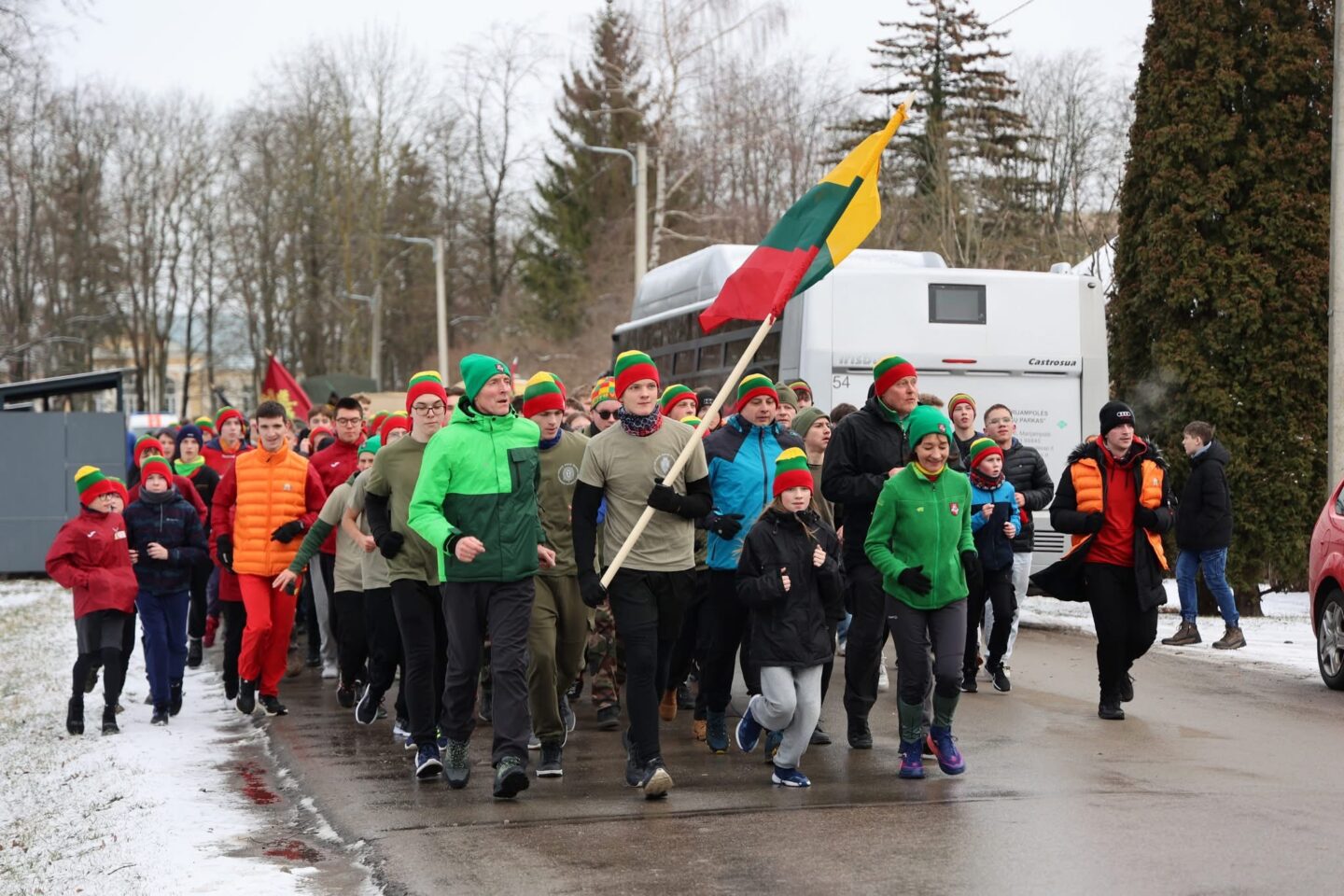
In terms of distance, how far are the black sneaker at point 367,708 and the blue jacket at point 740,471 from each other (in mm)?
2377

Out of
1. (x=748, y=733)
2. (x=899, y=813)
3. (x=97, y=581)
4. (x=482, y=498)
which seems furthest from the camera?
(x=97, y=581)

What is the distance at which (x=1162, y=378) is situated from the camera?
1814 cm

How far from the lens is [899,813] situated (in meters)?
7.40

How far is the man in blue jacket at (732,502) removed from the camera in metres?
9.20

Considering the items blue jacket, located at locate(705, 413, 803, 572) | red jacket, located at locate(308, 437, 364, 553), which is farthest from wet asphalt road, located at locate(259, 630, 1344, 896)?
red jacket, located at locate(308, 437, 364, 553)

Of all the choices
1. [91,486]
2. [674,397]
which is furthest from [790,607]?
[91,486]

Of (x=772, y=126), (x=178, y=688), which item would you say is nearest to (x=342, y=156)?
(x=772, y=126)

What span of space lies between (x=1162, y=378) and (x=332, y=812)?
40.6 feet

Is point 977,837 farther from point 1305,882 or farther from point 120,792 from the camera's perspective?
point 120,792

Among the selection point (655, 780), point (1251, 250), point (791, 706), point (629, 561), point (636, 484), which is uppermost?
point (1251, 250)

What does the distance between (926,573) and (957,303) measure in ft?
27.9

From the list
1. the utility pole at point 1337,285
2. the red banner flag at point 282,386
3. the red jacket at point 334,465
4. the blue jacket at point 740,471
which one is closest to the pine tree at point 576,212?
the red banner flag at point 282,386

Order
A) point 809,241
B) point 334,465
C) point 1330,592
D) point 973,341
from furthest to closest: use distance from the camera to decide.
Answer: point 973,341, point 334,465, point 1330,592, point 809,241

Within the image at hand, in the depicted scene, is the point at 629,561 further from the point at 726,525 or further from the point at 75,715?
the point at 75,715
